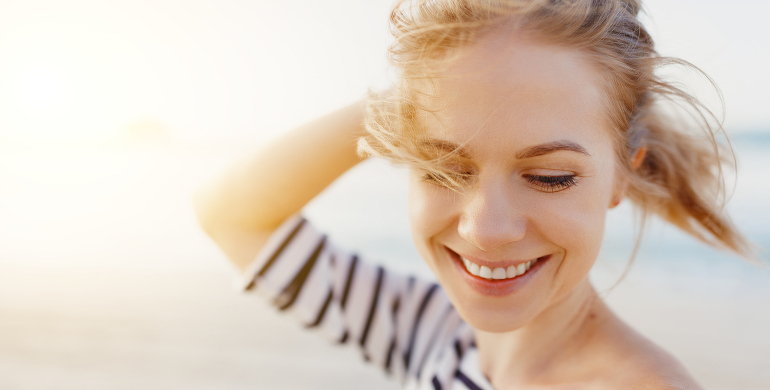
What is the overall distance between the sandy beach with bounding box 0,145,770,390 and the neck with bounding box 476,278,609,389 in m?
1.76

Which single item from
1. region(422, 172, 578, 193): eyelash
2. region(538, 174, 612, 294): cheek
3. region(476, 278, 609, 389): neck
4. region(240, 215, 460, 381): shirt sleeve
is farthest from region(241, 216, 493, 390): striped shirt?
region(422, 172, 578, 193): eyelash

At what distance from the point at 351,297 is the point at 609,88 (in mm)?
1088

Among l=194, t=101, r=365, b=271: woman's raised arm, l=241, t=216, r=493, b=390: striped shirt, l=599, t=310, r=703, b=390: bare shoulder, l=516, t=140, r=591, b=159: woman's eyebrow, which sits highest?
l=194, t=101, r=365, b=271: woman's raised arm

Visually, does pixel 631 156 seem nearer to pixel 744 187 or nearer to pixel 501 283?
pixel 501 283

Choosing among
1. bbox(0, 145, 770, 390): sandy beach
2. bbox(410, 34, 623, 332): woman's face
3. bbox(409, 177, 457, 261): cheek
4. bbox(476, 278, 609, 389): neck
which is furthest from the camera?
bbox(0, 145, 770, 390): sandy beach

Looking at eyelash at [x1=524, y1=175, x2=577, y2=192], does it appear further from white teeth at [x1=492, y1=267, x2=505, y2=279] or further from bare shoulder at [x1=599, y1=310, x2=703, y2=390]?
bare shoulder at [x1=599, y1=310, x2=703, y2=390]

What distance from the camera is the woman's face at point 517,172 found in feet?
3.75

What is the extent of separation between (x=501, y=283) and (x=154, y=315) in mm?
4597

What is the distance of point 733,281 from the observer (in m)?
5.43

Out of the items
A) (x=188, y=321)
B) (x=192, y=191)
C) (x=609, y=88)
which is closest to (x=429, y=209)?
(x=609, y=88)

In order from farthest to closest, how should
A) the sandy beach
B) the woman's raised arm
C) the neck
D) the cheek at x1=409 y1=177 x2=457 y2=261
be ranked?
the sandy beach < the woman's raised arm < the neck < the cheek at x1=409 y1=177 x2=457 y2=261

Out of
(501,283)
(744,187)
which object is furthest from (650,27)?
(744,187)

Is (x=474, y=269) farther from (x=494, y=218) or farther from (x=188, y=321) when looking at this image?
(x=188, y=321)

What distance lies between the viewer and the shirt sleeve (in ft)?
5.66
